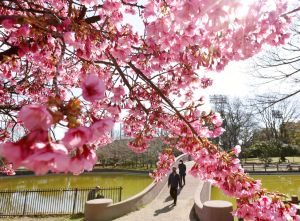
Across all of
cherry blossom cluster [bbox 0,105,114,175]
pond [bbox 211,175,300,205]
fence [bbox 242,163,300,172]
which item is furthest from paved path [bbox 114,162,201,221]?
fence [bbox 242,163,300,172]

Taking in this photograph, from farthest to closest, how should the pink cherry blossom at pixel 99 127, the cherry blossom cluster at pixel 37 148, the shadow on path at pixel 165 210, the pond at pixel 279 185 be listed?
the pond at pixel 279 185, the shadow on path at pixel 165 210, the pink cherry blossom at pixel 99 127, the cherry blossom cluster at pixel 37 148

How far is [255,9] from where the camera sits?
3080 millimetres

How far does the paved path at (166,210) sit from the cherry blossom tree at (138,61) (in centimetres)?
501

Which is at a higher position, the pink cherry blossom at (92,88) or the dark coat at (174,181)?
the pink cherry blossom at (92,88)

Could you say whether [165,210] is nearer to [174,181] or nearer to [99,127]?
[174,181]

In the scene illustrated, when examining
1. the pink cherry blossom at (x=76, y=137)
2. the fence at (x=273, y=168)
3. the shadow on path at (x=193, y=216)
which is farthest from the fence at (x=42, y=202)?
the fence at (x=273, y=168)

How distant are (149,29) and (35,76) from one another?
4.64m

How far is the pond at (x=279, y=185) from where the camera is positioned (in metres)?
17.6

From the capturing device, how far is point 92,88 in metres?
1.67

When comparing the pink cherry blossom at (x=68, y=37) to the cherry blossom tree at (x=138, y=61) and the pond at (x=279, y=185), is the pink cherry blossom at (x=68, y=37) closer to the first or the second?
the cherry blossom tree at (x=138, y=61)

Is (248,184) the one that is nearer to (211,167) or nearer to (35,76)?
(211,167)

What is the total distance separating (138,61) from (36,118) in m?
3.73

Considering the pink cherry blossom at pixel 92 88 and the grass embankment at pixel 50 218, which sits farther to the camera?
the grass embankment at pixel 50 218

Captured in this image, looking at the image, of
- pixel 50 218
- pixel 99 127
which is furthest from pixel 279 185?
pixel 99 127
